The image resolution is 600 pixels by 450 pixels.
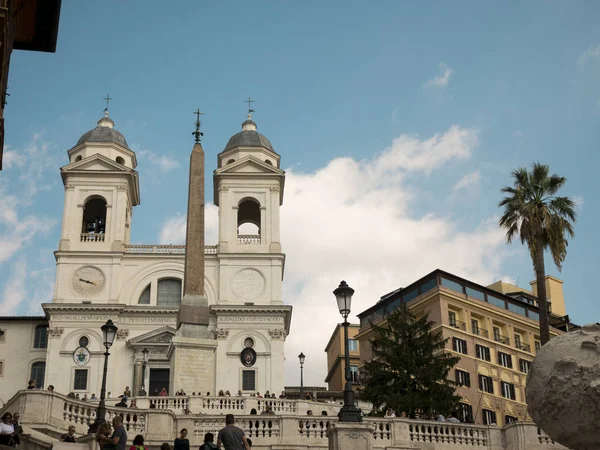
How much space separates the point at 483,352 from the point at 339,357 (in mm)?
21326

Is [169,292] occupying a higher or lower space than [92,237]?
lower

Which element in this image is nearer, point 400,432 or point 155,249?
point 400,432

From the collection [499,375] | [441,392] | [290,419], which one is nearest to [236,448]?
[290,419]

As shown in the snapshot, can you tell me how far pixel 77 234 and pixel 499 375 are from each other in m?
31.4

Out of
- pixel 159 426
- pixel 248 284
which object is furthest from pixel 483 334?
pixel 159 426

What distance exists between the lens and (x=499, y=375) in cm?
5969

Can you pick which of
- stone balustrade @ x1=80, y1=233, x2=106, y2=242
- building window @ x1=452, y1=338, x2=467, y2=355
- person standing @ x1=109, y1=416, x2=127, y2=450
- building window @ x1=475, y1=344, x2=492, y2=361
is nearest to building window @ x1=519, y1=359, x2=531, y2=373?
building window @ x1=475, y1=344, x2=492, y2=361

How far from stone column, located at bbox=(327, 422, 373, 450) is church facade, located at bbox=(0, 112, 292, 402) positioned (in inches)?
1612

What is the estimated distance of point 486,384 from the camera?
58219 millimetres

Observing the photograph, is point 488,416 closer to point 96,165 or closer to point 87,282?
point 87,282

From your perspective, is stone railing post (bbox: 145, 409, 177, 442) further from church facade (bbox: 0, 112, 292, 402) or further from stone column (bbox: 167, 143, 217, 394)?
church facade (bbox: 0, 112, 292, 402)

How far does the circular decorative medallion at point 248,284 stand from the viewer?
66.0 meters

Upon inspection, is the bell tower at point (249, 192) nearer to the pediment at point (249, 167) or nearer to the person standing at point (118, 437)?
the pediment at point (249, 167)

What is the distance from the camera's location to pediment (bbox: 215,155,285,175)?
70312 mm
